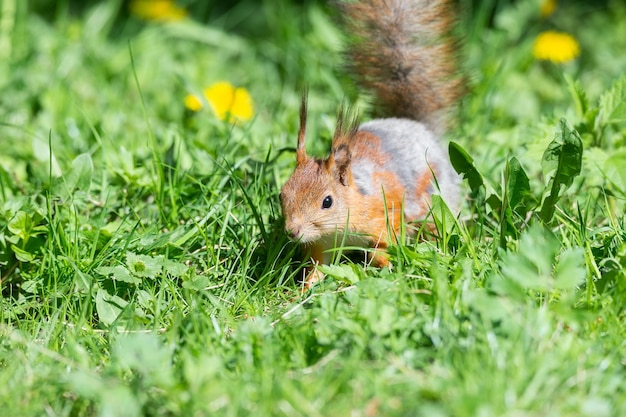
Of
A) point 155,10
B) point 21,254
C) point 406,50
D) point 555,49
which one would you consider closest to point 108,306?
point 21,254

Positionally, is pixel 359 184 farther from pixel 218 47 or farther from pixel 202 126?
pixel 218 47

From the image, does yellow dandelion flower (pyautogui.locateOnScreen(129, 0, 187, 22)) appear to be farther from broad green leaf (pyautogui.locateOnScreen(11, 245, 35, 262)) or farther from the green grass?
broad green leaf (pyautogui.locateOnScreen(11, 245, 35, 262))

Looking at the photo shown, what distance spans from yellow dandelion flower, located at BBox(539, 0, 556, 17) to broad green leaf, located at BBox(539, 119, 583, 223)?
191 cm

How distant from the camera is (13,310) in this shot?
211 cm

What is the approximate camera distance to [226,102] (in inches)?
132

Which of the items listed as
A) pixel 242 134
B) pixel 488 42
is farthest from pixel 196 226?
pixel 488 42

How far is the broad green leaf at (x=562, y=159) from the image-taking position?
2.15 metres

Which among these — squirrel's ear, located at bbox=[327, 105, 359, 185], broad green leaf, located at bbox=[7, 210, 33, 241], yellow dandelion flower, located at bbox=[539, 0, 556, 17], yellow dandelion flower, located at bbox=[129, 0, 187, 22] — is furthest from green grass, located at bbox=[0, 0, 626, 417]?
yellow dandelion flower, located at bbox=[129, 0, 187, 22]

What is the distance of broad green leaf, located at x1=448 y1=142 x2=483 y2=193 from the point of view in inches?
87.3

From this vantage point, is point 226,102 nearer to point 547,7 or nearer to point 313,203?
point 313,203

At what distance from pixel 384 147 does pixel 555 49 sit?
4.97 feet

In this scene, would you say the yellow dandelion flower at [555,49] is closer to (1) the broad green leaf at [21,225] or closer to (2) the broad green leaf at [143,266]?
(2) the broad green leaf at [143,266]

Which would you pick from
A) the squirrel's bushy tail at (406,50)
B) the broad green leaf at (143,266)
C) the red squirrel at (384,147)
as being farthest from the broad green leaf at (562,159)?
the broad green leaf at (143,266)

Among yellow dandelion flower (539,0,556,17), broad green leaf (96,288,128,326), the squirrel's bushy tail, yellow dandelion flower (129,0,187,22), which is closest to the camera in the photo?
broad green leaf (96,288,128,326)
